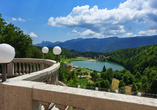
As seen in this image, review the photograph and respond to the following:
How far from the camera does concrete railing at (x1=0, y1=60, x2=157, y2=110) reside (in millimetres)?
1834

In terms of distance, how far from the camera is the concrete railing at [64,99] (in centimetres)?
183

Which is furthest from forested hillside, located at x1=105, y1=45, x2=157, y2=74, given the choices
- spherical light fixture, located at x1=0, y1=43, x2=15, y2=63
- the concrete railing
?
spherical light fixture, located at x1=0, y1=43, x2=15, y2=63

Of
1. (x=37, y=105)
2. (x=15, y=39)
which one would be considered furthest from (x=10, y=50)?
(x=15, y=39)

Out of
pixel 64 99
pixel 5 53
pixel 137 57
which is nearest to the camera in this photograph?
pixel 64 99

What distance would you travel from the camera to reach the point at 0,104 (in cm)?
259

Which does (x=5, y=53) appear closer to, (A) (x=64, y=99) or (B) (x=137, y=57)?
(A) (x=64, y=99)

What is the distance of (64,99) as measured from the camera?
213cm

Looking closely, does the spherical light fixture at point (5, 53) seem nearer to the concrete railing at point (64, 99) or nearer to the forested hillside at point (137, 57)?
the concrete railing at point (64, 99)

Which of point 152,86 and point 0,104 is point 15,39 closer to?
point 0,104

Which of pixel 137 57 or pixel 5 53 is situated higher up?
pixel 5 53

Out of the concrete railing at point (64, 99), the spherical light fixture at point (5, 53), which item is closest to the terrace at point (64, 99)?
the concrete railing at point (64, 99)

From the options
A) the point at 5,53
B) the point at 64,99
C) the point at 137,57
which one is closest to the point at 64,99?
the point at 64,99

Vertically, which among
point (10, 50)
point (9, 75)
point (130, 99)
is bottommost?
point (9, 75)

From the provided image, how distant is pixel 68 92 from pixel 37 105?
944 millimetres
